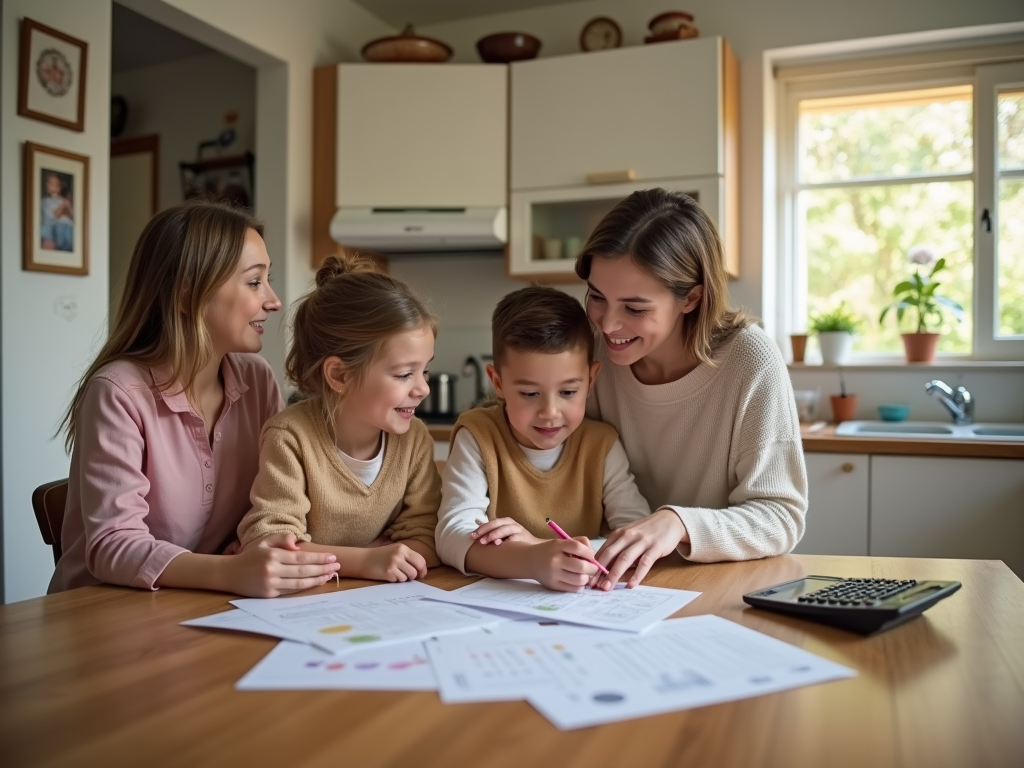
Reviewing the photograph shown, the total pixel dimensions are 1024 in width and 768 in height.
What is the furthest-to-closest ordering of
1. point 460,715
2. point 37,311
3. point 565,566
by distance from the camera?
1. point 37,311
2. point 565,566
3. point 460,715

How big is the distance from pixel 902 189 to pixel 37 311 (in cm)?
299

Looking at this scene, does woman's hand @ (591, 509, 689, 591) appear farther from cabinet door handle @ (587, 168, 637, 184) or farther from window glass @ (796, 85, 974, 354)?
window glass @ (796, 85, 974, 354)

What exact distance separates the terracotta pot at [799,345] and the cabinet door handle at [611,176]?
Result: 86cm

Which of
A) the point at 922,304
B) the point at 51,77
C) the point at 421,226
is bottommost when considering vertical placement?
the point at 922,304

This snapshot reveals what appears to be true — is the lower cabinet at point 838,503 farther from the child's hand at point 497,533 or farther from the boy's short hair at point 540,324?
the child's hand at point 497,533

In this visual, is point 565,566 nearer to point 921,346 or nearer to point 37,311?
point 37,311

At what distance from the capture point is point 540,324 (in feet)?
4.67

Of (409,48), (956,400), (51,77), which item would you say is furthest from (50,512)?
(956,400)

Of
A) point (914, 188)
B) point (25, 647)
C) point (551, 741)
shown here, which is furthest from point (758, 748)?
point (914, 188)

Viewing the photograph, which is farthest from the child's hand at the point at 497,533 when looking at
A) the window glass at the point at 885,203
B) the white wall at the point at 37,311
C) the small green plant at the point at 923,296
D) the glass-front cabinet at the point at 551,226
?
the window glass at the point at 885,203

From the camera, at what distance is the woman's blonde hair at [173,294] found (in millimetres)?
1459

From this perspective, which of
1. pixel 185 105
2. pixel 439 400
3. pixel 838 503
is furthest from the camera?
pixel 185 105

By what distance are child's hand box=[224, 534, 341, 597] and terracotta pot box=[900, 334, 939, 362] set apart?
8.58 ft

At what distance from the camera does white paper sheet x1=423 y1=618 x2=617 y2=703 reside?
0.79m
